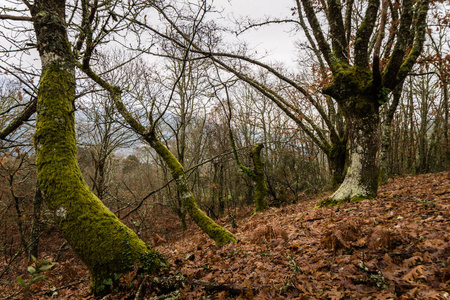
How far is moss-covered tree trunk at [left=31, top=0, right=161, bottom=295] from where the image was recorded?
256 cm

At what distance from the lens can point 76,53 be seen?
12.3 feet

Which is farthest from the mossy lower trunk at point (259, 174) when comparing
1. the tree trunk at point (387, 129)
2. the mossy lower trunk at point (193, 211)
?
the tree trunk at point (387, 129)

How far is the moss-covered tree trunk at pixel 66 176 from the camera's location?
8.41 feet

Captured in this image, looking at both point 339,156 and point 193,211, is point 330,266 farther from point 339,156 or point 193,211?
point 339,156

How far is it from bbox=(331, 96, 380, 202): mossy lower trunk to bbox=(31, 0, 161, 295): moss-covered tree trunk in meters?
4.37

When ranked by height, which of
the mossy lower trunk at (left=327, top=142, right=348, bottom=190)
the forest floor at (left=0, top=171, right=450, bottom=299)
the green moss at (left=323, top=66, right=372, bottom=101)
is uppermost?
the green moss at (left=323, top=66, right=372, bottom=101)

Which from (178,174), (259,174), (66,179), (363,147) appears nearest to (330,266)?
(178,174)

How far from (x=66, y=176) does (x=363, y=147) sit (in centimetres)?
539

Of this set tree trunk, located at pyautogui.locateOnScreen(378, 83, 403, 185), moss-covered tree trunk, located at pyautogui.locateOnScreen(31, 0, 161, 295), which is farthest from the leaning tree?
tree trunk, located at pyautogui.locateOnScreen(378, 83, 403, 185)

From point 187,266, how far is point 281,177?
45.7 ft

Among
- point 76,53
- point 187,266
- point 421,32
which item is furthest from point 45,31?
point 421,32

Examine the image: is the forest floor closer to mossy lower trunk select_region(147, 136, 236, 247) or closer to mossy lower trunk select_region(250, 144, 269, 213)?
mossy lower trunk select_region(147, 136, 236, 247)

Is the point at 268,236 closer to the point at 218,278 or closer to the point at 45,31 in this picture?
the point at 218,278

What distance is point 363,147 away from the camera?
4.71 metres
